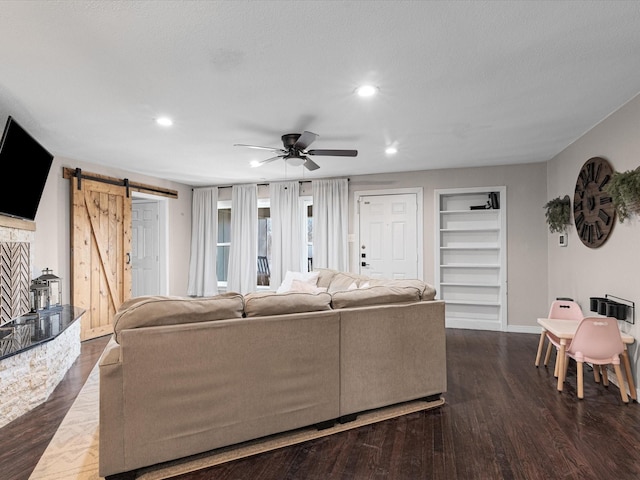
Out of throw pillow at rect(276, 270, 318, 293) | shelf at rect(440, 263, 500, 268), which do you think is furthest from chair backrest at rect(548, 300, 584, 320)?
throw pillow at rect(276, 270, 318, 293)

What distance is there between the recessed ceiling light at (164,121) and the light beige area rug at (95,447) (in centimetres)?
247

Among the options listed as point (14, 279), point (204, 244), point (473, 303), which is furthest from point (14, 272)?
point (473, 303)

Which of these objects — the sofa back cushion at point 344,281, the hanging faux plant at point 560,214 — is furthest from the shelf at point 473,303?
the sofa back cushion at point 344,281

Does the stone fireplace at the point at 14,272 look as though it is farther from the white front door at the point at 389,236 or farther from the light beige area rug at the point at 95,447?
the white front door at the point at 389,236

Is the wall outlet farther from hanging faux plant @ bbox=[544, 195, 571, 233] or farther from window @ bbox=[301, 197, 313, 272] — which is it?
window @ bbox=[301, 197, 313, 272]

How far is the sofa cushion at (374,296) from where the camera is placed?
2627 millimetres

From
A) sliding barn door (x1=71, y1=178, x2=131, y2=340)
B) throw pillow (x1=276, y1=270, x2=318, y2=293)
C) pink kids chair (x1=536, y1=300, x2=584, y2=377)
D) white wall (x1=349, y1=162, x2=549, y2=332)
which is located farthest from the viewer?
white wall (x1=349, y1=162, x2=549, y2=332)

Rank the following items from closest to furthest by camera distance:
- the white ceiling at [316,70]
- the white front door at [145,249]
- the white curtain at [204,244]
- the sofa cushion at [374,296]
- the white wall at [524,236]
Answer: the white ceiling at [316,70] < the sofa cushion at [374,296] < the white wall at [524,236] < the white front door at [145,249] < the white curtain at [204,244]

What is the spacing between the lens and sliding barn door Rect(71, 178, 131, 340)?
16.2ft

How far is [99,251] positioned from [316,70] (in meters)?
4.37

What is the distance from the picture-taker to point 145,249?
672 cm

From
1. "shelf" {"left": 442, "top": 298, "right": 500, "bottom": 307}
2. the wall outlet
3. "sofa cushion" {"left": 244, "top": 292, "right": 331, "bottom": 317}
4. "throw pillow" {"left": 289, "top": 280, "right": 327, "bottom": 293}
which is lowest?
"shelf" {"left": 442, "top": 298, "right": 500, "bottom": 307}

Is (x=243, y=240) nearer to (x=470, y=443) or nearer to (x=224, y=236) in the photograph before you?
(x=224, y=236)

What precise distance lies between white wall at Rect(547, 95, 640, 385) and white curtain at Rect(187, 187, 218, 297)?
5.53m
